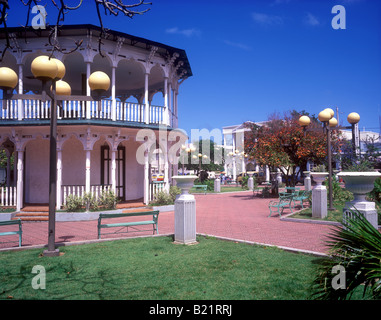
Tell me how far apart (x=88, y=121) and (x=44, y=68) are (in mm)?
6938

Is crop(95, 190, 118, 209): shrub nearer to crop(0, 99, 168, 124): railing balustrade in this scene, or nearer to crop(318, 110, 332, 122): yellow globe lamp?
crop(0, 99, 168, 124): railing balustrade

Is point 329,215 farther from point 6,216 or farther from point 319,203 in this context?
point 6,216

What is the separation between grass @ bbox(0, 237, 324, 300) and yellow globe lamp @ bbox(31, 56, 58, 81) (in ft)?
11.9

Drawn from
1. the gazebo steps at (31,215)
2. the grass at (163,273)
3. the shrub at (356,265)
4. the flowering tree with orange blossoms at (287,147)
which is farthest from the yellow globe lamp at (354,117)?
the gazebo steps at (31,215)

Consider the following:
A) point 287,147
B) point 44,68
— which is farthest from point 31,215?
point 287,147

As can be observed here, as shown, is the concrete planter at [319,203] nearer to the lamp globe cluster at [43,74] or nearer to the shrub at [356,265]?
the shrub at [356,265]

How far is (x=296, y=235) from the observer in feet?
26.5

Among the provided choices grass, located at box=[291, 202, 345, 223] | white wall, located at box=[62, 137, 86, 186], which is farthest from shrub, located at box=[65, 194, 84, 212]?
grass, located at box=[291, 202, 345, 223]

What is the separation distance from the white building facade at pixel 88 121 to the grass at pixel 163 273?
6.86m

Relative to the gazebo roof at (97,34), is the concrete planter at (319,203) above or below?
below

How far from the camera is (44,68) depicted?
5543 mm

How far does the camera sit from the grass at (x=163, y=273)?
417 centimetres
